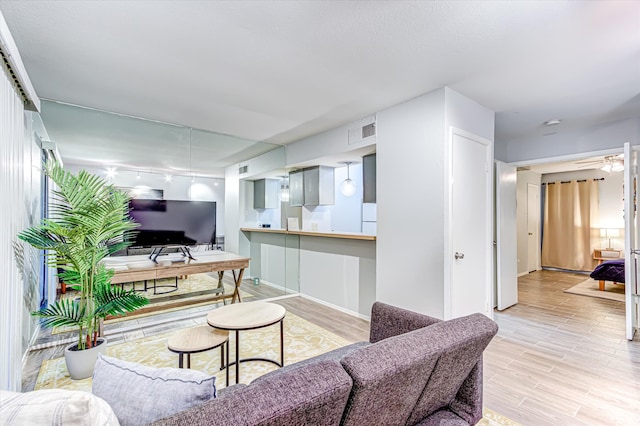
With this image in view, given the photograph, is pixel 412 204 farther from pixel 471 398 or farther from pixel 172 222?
pixel 172 222

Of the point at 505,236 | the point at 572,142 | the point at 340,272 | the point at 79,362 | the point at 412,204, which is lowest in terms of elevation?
the point at 79,362

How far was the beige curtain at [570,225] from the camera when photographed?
665 centimetres

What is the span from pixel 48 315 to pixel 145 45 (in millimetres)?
2110

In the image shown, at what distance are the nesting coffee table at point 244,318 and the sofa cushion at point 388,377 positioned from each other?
1.26 m

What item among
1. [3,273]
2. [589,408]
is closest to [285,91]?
[3,273]

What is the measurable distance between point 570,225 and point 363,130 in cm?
626

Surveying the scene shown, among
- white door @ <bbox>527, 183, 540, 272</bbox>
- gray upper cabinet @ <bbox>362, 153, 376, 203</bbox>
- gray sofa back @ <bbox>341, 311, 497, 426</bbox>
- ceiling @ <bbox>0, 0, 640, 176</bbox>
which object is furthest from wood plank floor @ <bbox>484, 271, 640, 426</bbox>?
white door @ <bbox>527, 183, 540, 272</bbox>

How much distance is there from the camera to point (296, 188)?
5176 millimetres

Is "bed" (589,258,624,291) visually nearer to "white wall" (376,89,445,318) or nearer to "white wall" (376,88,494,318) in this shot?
"white wall" (376,88,494,318)

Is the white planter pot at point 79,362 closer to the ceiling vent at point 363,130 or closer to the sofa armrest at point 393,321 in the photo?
the sofa armrest at point 393,321

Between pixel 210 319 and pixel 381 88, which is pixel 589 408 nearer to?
pixel 210 319

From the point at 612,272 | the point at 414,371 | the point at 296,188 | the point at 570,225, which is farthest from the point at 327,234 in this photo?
the point at 570,225

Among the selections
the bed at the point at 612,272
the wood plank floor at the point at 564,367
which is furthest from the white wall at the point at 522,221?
the wood plank floor at the point at 564,367

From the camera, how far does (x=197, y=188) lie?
13.1ft
